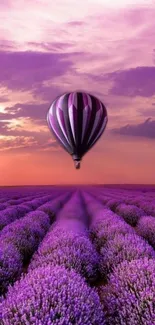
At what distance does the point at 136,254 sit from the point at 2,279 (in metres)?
2.25

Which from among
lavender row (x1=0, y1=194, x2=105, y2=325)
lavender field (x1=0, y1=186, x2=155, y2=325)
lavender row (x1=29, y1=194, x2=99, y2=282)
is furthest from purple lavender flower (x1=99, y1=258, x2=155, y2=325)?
lavender row (x1=29, y1=194, x2=99, y2=282)

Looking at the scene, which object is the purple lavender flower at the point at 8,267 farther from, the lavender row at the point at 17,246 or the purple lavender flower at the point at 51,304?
the purple lavender flower at the point at 51,304

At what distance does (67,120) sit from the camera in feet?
39.4

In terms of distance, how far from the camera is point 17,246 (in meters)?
7.73

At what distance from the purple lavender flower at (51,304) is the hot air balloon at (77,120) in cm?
866

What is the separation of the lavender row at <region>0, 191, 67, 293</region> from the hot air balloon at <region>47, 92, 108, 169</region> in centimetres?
299

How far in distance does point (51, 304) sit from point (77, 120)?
30.1 feet

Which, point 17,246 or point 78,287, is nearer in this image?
point 78,287

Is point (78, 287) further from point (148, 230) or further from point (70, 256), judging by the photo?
point (148, 230)

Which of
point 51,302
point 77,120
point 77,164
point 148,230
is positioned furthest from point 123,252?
point 77,164

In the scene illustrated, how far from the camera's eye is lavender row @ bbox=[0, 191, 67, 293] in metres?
5.59

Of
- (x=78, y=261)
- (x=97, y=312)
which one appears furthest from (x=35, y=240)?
(x=97, y=312)

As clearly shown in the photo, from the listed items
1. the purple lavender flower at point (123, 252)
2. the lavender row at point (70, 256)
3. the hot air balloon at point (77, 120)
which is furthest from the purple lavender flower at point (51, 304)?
the hot air balloon at point (77, 120)

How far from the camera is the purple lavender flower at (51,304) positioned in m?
3.02
